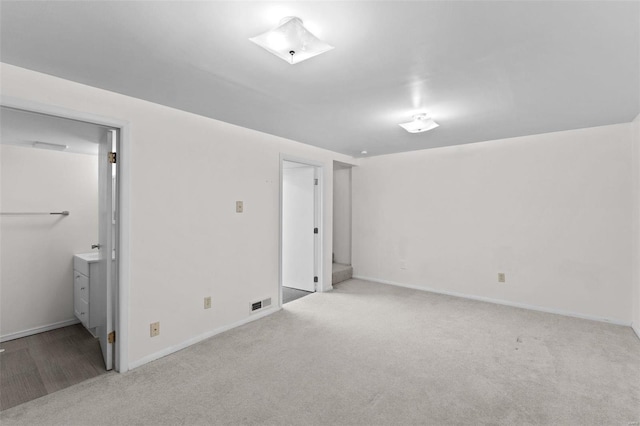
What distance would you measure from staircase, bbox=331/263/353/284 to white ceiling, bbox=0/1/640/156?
2.96 m

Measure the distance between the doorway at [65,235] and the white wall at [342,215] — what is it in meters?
3.82

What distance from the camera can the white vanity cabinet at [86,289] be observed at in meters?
3.16

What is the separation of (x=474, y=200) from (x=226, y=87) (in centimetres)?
366

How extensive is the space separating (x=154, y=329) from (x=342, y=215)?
3897 millimetres

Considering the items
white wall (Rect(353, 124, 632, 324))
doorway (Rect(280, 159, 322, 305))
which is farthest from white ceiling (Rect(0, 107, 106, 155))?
white wall (Rect(353, 124, 632, 324))

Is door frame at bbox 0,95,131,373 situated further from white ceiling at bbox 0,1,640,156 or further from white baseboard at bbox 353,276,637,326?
white baseboard at bbox 353,276,637,326

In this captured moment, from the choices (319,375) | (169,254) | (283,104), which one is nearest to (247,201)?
(169,254)

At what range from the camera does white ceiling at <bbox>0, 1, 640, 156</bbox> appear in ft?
4.80

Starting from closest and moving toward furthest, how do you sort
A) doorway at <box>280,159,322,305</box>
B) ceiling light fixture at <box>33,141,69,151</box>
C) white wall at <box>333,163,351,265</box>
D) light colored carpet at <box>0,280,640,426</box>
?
light colored carpet at <box>0,280,640,426</box> → ceiling light fixture at <box>33,141,69,151</box> → doorway at <box>280,159,322,305</box> → white wall at <box>333,163,351,265</box>

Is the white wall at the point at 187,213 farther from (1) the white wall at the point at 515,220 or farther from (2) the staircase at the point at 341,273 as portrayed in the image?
(1) the white wall at the point at 515,220

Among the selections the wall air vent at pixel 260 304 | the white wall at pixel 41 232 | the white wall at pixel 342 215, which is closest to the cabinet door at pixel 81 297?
the white wall at pixel 41 232

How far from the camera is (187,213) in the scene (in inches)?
116

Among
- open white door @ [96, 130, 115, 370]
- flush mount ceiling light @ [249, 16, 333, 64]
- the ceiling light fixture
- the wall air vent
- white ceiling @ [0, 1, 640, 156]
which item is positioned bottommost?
the wall air vent

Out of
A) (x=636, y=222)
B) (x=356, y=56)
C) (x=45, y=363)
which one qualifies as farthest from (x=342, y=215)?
(x=45, y=363)
